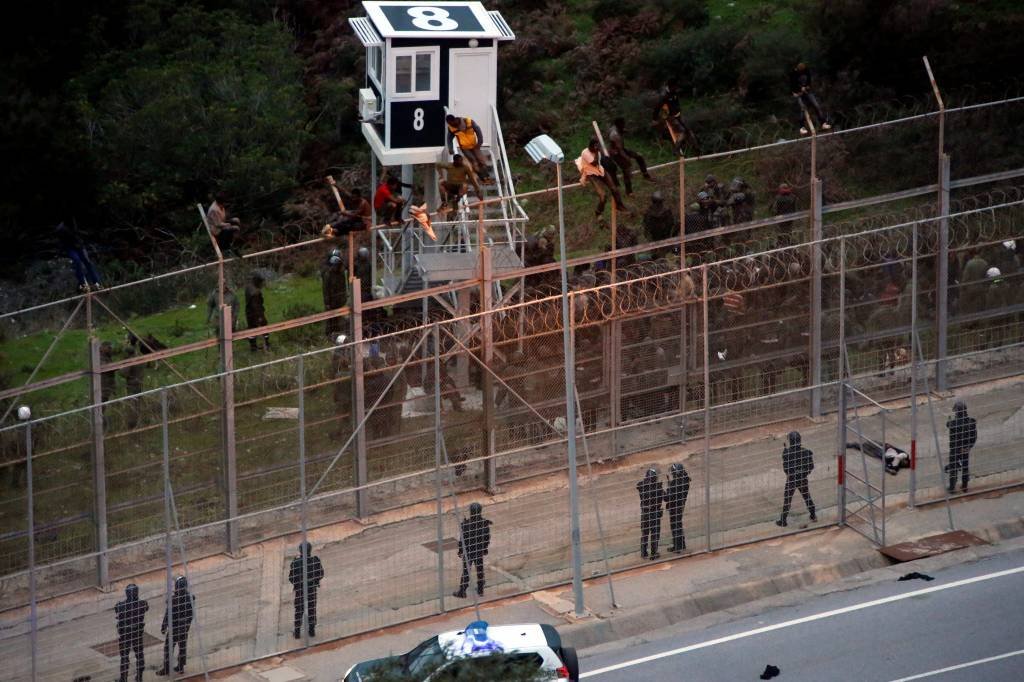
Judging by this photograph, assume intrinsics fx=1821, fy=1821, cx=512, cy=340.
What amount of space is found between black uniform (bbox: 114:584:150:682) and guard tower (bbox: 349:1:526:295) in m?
7.28

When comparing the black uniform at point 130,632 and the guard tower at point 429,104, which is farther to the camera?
the guard tower at point 429,104

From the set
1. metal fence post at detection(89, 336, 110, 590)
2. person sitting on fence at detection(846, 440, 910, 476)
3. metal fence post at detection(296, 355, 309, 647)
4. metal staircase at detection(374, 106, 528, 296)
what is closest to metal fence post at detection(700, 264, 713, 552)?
person sitting on fence at detection(846, 440, 910, 476)

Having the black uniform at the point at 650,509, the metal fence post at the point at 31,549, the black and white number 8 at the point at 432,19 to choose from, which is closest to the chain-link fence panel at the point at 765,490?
the black uniform at the point at 650,509

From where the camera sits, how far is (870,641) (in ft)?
65.5

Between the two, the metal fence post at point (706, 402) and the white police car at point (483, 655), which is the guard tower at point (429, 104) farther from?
the white police car at point (483, 655)

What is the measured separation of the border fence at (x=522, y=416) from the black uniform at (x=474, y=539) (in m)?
0.26

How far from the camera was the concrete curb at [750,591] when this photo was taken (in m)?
20.9

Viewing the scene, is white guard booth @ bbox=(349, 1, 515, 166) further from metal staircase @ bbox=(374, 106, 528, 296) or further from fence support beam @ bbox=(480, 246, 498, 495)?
fence support beam @ bbox=(480, 246, 498, 495)

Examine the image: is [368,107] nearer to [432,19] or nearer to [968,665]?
[432,19]

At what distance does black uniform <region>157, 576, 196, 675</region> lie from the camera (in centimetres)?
1991

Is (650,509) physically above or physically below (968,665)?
above

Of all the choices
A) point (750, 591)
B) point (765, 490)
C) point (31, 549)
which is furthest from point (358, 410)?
point (750, 591)

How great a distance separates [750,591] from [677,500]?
148cm

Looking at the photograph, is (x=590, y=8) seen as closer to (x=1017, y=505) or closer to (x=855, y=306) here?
(x=855, y=306)
